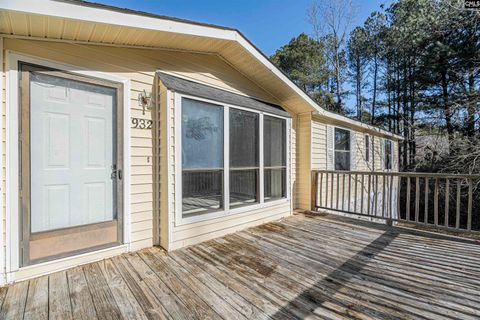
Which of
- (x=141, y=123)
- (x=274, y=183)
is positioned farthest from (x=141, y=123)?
(x=274, y=183)

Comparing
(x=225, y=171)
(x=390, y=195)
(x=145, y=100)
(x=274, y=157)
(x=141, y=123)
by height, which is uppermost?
(x=145, y=100)

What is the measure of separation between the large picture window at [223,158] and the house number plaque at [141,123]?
0.41 m

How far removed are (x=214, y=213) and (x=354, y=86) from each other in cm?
1626

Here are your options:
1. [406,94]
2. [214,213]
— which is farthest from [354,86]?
[214,213]

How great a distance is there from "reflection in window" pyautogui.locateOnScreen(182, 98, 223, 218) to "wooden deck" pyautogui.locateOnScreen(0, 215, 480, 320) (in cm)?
62

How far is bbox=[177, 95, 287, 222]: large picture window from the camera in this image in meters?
3.46

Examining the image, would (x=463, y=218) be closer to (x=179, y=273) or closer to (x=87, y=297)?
(x=179, y=273)

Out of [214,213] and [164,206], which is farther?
A: [214,213]

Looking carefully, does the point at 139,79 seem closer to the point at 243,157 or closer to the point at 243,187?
the point at 243,157

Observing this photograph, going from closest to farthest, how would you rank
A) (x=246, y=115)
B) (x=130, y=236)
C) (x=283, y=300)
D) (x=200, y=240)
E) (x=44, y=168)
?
(x=283, y=300) → (x=44, y=168) → (x=130, y=236) → (x=200, y=240) → (x=246, y=115)

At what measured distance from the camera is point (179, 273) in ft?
8.43

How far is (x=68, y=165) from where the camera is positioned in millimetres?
2678

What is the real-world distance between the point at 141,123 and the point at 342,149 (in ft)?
19.8

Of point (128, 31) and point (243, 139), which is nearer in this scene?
point (128, 31)
